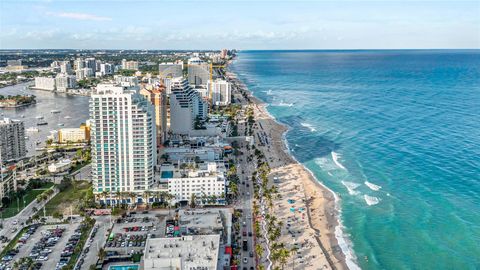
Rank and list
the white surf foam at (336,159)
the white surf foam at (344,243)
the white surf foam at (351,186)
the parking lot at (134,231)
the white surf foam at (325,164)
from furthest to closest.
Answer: the white surf foam at (336,159) → the white surf foam at (325,164) → the white surf foam at (351,186) → the parking lot at (134,231) → the white surf foam at (344,243)

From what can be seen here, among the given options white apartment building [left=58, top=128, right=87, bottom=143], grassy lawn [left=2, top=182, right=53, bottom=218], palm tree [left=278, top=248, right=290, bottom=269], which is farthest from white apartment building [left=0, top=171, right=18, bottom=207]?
palm tree [left=278, top=248, right=290, bottom=269]

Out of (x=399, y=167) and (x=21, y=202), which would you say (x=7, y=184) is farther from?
(x=399, y=167)

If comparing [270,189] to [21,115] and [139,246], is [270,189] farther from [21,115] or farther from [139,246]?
[21,115]

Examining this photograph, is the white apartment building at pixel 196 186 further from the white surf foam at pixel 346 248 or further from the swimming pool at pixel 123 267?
the swimming pool at pixel 123 267

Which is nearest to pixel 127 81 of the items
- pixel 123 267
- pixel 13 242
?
pixel 13 242

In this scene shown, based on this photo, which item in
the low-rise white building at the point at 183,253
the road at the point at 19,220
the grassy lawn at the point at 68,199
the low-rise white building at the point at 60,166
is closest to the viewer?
the low-rise white building at the point at 183,253

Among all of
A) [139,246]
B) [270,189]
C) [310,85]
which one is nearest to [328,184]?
[270,189]

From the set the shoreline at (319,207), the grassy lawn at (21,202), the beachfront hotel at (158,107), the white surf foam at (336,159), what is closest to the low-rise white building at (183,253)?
the shoreline at (319,207)

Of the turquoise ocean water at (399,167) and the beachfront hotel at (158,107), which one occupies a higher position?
the beachfront hotel at (158,107)
